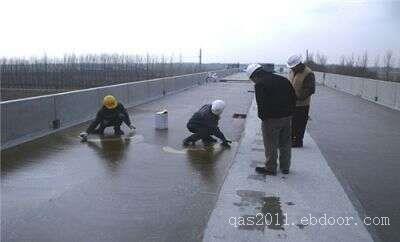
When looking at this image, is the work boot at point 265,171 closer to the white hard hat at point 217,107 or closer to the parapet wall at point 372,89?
the white hard hat at point 217,107

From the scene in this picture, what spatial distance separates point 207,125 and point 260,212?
14.9 ft

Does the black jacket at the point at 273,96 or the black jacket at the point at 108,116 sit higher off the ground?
the black jacket at the point at 273,96

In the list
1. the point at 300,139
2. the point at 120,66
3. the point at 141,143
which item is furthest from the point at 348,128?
the point at 120,66

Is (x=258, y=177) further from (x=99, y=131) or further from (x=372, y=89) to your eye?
(x=372, y=89)

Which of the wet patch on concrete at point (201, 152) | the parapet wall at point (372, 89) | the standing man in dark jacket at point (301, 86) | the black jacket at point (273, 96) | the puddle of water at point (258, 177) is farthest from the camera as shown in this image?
the parapet wall at point (372, 89)

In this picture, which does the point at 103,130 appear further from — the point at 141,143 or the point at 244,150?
the point at 244,150

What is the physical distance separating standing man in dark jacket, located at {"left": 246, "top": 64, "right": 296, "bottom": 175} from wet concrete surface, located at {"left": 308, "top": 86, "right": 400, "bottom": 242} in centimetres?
106

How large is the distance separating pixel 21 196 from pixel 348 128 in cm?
983

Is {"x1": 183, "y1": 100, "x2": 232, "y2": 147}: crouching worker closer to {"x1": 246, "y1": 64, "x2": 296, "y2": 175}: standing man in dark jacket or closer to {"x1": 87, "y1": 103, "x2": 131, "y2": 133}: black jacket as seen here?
{"x1": 87, "y1": 103, "x2": 131, "y2": 133}: black jacket

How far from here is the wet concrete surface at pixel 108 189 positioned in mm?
5547

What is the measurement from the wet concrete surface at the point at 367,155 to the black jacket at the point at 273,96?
1.40m

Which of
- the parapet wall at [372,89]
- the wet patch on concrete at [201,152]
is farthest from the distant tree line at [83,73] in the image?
the wet patch on concrete at [201,152]

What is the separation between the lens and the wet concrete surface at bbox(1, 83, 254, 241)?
18.2 feet

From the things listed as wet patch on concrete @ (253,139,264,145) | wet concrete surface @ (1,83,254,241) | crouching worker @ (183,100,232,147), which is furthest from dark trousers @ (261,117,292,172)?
wet patch on concrete @ (253,139,264,145)
